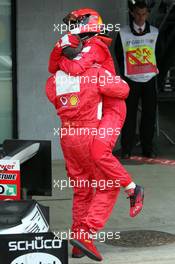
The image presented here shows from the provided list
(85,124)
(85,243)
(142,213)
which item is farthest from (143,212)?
(85,124)

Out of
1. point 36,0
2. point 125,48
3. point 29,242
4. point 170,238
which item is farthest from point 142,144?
point 29,242

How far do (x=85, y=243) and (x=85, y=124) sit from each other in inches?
35.8

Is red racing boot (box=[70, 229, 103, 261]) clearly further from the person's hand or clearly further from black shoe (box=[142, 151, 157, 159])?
black shoe (box=[142, 151, 157, 159])

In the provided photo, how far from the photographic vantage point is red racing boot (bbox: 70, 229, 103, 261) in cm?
504

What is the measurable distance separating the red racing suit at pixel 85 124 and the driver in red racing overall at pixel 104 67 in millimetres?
39

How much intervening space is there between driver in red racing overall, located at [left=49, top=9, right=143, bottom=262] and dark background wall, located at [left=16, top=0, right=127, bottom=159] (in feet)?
12.9

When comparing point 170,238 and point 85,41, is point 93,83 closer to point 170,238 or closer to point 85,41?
point 85,41

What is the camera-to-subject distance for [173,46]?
468 inches

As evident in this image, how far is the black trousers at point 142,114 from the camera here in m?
9.46

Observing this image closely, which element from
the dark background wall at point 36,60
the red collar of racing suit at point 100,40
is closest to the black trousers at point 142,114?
the dark background wall at point 36,60

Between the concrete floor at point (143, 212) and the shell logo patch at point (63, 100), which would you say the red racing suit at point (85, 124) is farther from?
the concrete floor at point (143, 212)

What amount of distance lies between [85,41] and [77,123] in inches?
25.8

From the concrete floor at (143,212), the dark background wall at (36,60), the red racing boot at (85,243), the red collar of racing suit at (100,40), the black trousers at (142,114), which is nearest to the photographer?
the red racing boot at (85,243)

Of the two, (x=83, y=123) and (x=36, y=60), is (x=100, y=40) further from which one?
(x=36, y=60)
